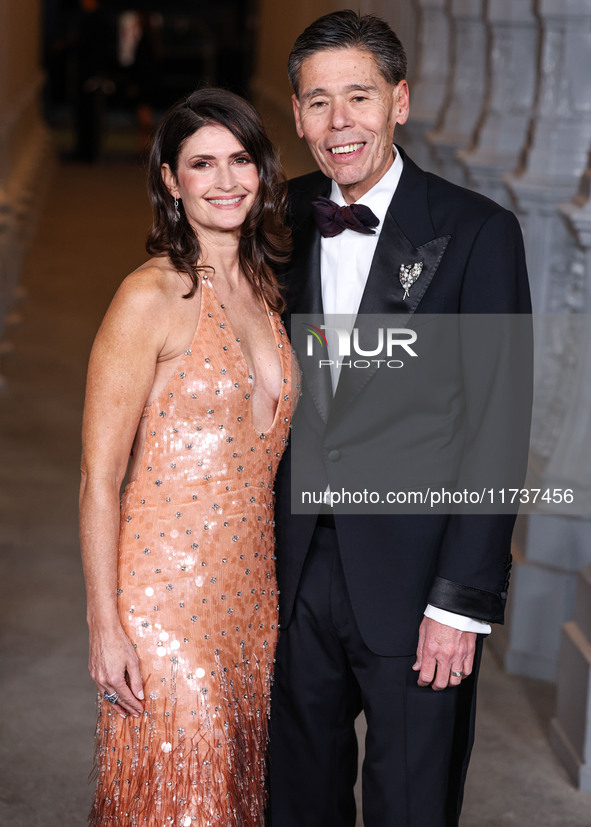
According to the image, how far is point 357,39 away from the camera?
2217 mm

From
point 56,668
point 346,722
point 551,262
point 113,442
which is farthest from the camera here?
point 551,262

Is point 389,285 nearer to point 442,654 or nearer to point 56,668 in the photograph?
point 442,654

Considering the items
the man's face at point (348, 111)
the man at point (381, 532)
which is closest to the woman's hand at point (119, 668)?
the man at point (381, 532)

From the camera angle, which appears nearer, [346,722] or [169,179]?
[169,179]

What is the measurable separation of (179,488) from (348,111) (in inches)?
29.7

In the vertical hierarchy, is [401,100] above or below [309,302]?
above

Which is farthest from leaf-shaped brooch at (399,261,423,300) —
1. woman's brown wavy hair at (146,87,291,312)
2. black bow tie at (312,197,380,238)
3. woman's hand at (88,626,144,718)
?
woman's hand at (88,626,144,718)

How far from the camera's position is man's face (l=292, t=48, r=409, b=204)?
222 cm

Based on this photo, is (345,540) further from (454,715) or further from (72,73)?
(72,73)

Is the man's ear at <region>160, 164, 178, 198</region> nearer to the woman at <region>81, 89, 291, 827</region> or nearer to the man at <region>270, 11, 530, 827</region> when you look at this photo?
the woman at <region>81, 89, 291, 827</region>

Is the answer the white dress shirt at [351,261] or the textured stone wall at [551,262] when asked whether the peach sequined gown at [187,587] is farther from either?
the textured stone wall at [551,262]

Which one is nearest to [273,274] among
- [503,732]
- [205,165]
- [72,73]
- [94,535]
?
[205,165]

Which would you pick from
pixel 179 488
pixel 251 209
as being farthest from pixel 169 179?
pixel 179 488

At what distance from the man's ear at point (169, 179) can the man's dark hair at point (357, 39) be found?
0.31m
